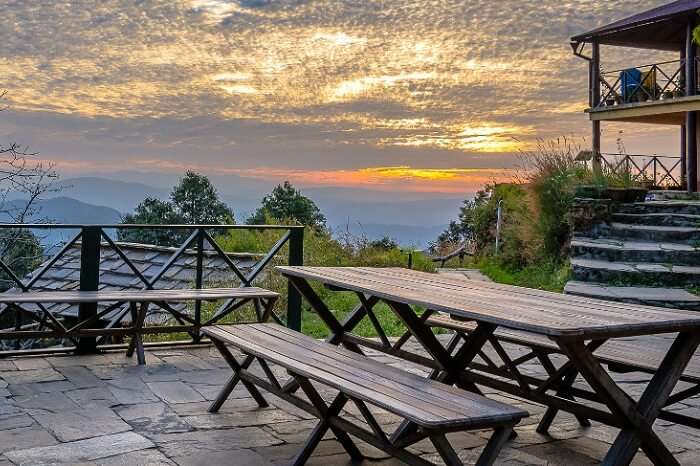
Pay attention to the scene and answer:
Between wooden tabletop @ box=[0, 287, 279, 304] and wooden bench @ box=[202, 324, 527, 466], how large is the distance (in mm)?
1368

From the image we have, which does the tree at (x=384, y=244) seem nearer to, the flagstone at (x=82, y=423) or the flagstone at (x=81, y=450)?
the flagstone at (x=82, y=423)

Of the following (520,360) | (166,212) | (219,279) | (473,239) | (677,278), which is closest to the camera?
(520,360)

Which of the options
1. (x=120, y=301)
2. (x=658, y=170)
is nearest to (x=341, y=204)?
(x=658, y=170)

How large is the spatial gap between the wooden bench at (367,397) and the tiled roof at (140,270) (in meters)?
3.94

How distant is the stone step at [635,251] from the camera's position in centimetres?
865

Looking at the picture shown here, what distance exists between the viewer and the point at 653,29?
1620 centimetres

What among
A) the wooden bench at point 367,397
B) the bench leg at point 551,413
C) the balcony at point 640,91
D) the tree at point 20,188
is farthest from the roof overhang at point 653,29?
the wooden bench at point 367,397

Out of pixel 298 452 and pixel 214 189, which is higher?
A: pixel 214 189

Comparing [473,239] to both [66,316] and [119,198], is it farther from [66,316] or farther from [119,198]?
[119,198]

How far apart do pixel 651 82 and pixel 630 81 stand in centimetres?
44

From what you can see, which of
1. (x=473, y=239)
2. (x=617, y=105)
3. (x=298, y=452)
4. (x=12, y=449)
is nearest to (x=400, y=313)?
(x=298, y=452)

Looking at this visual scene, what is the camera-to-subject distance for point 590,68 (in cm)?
1598

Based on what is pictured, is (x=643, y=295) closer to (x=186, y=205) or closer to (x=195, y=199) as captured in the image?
(x=195, y=199)

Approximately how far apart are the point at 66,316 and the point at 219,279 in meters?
1.83
